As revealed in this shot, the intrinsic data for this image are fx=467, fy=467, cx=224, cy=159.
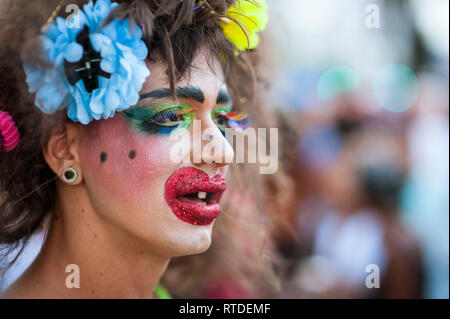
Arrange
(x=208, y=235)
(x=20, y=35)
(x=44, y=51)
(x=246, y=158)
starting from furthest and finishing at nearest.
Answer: (x=246, y=158)
(x=208, y=235)
(x=20, y=35)
(x=44, y=51)

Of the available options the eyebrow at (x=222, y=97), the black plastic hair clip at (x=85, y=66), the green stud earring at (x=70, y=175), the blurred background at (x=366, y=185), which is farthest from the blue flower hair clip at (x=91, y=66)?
the blurred background at (x=366, y=185)

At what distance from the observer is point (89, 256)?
2146mm

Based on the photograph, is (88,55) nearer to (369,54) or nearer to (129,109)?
(129,109)

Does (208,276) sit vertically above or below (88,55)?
below

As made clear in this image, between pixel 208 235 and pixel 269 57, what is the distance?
1.45 metres

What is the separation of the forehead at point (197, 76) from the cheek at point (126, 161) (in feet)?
0.72

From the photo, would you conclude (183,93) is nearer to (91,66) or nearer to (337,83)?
(91,66)

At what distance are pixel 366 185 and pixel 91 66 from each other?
305 centimetres

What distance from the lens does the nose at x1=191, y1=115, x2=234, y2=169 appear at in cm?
202

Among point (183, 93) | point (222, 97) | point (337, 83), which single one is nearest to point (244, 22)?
point (222, 97)

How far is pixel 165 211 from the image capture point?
2.00 metres

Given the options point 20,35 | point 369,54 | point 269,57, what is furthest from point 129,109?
point 369,54

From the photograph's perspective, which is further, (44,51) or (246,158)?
(246,158)

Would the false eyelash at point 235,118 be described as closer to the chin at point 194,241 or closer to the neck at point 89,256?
the chin at point 194,241
